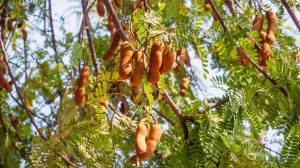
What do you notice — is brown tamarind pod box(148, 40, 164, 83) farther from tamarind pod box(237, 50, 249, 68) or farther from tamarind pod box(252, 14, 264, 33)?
tamarind pod box(252, 14, 264, 33)

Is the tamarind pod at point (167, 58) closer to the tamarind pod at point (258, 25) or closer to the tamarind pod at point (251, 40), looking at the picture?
the tamarind pod at point (251, 40)

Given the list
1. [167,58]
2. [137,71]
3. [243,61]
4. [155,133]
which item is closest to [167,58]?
[167,58]

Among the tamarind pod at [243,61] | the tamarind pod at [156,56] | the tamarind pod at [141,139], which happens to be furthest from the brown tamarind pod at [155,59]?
the tamarind pod at [243,61]

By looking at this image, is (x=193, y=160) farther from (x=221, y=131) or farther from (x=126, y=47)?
(x=126, y=47)

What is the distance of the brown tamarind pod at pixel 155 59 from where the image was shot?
5.39 ft

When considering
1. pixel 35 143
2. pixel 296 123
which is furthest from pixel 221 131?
pixel 35 143

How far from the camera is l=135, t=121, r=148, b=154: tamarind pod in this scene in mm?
1593

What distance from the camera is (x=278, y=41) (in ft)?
8.81

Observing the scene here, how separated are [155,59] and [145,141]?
0.25 m

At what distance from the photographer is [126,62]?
5.47 feet

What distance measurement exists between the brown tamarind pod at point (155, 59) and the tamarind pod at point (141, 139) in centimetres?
15

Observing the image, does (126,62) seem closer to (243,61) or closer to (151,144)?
(151,144)

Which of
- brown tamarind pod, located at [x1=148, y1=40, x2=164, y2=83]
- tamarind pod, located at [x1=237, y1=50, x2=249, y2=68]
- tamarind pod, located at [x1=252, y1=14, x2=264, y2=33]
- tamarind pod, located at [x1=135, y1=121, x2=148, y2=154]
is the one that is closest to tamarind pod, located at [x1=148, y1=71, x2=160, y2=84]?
brown tamarind pod, located at [x1=148, y1=40, x2=164, y2=83]

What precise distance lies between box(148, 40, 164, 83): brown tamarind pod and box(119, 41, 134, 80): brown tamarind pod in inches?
2.4
